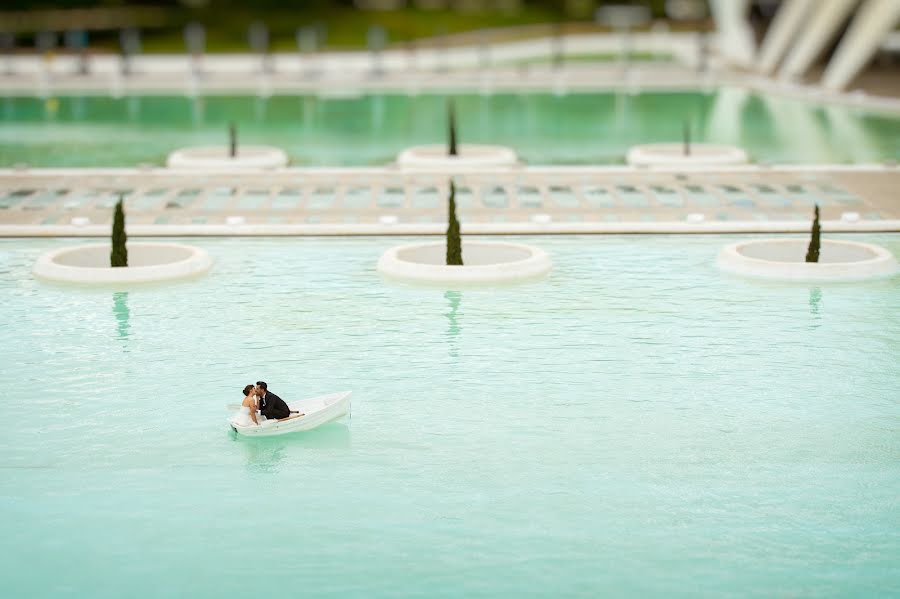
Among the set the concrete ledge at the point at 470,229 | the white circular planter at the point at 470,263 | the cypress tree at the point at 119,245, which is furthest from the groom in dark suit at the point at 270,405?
the concrete ledge at the point at 470,229

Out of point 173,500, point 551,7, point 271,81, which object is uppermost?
point 551,7

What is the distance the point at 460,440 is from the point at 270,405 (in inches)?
69.5

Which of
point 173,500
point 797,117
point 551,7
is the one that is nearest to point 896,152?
point 797,117

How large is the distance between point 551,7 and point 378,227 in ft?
183

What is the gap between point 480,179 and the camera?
84.7 feet

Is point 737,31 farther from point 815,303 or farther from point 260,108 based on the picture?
point 815,303

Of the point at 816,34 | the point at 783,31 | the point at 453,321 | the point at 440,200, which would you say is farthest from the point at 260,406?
the point at 783,31

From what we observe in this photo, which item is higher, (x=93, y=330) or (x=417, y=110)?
(x=417, y=110)

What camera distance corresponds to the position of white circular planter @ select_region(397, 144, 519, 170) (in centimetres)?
2720

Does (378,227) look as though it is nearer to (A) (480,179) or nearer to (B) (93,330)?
(A) (480,179)

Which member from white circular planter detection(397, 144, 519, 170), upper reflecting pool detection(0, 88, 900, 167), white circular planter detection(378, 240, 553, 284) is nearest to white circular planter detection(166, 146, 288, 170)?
upper reflecting pool detection(0, 88, 900, 167)

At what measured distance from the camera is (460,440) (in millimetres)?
12633

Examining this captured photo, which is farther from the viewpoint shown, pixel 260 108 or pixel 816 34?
pixel 816 34

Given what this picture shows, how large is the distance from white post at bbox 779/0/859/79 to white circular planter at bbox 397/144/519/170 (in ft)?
54.6
